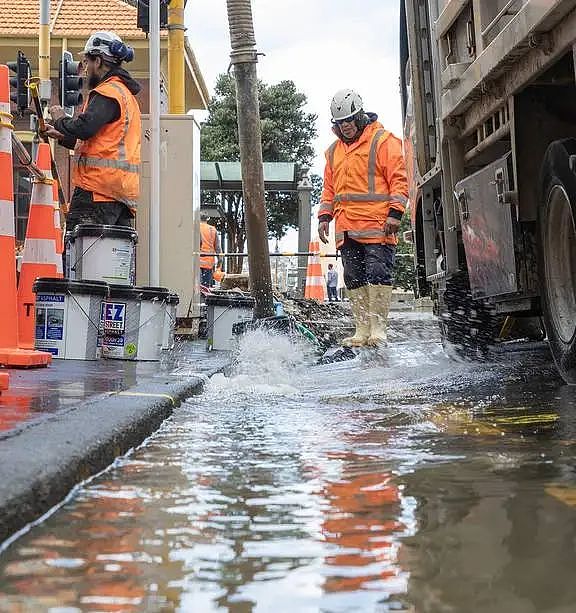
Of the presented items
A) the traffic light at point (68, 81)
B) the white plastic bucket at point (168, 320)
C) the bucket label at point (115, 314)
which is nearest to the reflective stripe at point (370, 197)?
the white plastic bucket at point (168, 320)

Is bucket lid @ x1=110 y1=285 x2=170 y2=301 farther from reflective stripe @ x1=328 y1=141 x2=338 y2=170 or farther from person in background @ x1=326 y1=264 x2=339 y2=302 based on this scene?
person in background @ x1=326 y1=264 x2=339 y2=302

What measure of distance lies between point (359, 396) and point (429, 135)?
2577mm

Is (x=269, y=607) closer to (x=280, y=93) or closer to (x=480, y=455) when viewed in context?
(x=480, y=455)

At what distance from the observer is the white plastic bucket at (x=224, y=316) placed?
28.2 ft

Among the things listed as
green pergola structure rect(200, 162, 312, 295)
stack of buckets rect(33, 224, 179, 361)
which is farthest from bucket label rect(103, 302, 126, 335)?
green pergola structure rect(200, 162, 312, 295)

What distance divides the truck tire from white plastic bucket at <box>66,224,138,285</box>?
9.72ft

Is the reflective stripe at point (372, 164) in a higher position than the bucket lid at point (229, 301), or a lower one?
higher

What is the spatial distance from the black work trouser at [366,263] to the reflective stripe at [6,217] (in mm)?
3452

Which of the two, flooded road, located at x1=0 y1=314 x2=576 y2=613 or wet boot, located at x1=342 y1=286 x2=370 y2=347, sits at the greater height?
wet boot, located at x1=342 y1=286 x2=370 y2=347

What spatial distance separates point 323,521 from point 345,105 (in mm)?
6266

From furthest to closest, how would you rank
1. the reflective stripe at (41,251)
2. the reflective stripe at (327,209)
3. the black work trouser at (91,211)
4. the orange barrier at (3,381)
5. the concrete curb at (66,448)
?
the reflective stripe at (327,209) < the black work trouser at (91,211) < the reflective stripe at (41,251) < the orange barrier at (3,381) < the concrete curb at (66,448)

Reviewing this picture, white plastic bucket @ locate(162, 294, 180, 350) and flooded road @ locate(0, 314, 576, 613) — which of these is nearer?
flooded road @ locate(0, 314, 576, 613)

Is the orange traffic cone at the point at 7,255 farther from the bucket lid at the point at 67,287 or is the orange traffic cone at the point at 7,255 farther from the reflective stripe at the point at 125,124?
the reflective stripe at the point at 125,124

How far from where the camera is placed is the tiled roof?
19.8m
